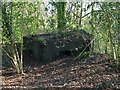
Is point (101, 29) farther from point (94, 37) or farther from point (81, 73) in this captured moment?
point (81, 73)

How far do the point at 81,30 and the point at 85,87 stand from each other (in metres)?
1.36

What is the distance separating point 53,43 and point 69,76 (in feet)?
3.44

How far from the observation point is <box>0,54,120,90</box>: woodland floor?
2789 millimetres

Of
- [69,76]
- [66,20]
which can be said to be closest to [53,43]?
[66,20]

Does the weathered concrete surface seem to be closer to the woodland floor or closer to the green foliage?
the green foliage

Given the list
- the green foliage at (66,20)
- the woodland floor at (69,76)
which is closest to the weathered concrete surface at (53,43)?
the green foliage at (66,20)

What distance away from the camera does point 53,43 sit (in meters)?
4.09

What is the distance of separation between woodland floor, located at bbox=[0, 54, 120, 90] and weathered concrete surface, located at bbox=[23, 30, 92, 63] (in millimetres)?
214

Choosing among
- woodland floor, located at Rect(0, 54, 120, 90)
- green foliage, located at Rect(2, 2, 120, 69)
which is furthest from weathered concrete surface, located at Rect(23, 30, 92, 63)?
woodland floor, located at Rect(0, 54, 120, 90)

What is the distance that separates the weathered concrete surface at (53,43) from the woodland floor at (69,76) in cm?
21

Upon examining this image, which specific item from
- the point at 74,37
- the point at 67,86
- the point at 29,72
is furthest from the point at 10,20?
the point at 67,86

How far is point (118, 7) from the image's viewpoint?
2.91m

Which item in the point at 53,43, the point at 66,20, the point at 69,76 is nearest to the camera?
the point at 69,76

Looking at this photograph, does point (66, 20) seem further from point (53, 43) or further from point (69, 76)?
point (69, 76)
